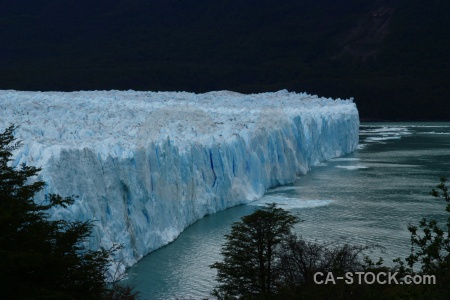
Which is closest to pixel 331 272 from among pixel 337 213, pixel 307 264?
pixel 307 264

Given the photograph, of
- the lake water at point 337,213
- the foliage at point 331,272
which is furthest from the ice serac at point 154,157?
the foliage at point 331,272

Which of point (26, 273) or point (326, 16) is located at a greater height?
point (326, 16)

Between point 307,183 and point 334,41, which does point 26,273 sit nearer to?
point 307,183

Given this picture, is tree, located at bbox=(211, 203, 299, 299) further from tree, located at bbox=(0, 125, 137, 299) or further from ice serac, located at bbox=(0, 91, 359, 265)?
tree, located at bbox=(0, 125, 137, 299)

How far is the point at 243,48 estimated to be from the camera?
8000cm

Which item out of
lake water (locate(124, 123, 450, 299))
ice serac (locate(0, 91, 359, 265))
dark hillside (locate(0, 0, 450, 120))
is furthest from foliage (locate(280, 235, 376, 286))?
dark hillside (locate(0, 0, 450, 120))

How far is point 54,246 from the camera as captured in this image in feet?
20.7

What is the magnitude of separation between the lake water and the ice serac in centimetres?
55

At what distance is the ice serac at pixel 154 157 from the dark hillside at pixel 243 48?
1245 inches

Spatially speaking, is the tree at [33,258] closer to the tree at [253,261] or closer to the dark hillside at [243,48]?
the tree at [253,261]

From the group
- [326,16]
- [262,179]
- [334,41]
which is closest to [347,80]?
[334,41]

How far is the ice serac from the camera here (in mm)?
13198

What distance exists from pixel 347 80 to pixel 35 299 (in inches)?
2449

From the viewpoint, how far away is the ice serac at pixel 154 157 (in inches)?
520
